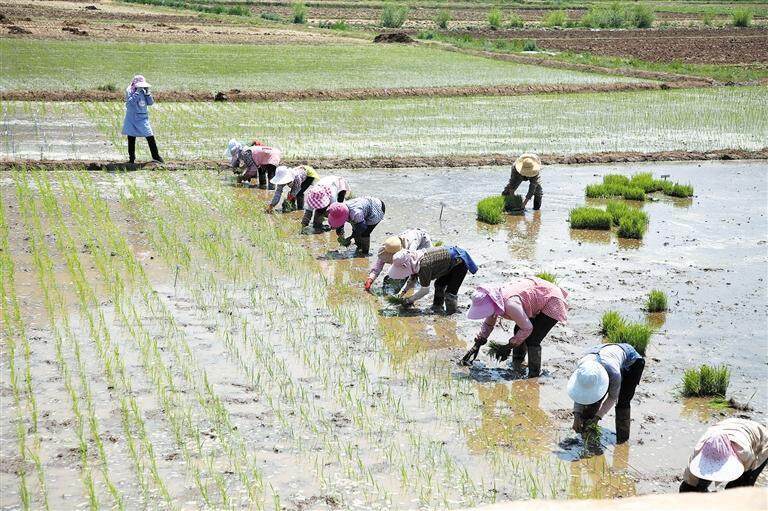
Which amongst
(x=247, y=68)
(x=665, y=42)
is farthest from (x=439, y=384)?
(x=665, y=42)

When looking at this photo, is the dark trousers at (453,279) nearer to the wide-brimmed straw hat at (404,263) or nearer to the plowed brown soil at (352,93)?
the wide-brimmed straw hat at (404,263)

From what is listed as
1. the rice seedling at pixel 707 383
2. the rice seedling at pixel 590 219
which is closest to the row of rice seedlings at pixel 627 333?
the rice seedling at pixel 707 383

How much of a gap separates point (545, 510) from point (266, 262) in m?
6.75

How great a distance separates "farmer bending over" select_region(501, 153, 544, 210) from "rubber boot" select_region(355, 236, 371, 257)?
254 cm

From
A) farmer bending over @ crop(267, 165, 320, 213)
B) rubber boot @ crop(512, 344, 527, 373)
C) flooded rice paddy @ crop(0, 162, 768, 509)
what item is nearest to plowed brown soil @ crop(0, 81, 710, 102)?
flooded rice paddy @ crop(0, 162, 768, 509)

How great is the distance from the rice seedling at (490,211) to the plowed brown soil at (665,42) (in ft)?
67.4

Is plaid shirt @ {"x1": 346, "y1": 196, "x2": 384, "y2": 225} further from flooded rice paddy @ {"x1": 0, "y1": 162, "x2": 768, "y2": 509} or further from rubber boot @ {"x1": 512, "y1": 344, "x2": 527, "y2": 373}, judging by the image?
rubber boot @ {"x1": 512, "y1": 344, "x2": 527, "y2": 373}

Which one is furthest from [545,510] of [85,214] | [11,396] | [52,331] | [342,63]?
[342,63]

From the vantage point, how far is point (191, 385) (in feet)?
20.9

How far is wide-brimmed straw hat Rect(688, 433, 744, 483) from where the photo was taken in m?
4.47

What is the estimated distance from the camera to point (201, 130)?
639 inches

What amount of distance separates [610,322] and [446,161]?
23.5ft

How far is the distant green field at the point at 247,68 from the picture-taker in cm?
2141

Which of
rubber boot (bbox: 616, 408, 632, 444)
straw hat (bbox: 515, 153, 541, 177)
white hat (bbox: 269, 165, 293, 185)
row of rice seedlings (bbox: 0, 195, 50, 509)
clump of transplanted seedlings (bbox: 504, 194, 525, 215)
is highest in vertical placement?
straw hat (bbox: 515, 153, 541, 177)
